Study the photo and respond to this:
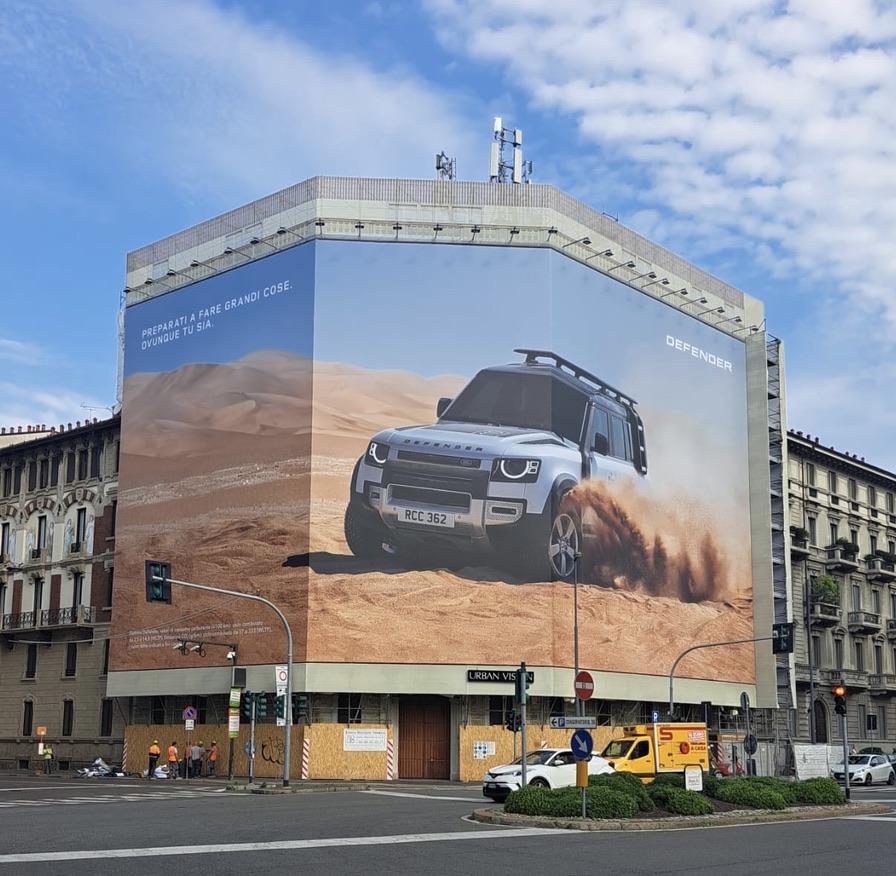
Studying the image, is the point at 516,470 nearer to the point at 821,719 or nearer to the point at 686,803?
the point at 686,803

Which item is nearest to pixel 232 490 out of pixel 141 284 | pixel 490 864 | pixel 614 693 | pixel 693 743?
pixel 141 284

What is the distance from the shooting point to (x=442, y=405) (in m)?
54.8

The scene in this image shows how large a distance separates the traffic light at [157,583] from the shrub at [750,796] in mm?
15935

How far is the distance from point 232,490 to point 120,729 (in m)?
14.1

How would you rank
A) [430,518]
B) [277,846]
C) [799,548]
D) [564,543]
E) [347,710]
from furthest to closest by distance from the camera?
[799,548] < [564,543] < [430,518] < [347,710] < [277,846]

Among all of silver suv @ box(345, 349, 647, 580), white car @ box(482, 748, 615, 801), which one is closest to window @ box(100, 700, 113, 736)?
silver suv @ box(345, 349, 647, 580)

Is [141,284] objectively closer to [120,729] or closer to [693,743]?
[120,729]

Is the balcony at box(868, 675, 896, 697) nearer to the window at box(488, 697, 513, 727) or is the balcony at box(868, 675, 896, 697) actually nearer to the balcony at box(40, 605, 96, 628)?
the window at box(488, 697, 513, 727)

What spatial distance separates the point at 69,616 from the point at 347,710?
739 inches

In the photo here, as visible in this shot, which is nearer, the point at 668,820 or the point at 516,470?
the point at 668,820

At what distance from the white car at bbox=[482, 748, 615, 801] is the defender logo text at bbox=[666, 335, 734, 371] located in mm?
33341

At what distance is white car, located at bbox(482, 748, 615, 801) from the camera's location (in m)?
32.4

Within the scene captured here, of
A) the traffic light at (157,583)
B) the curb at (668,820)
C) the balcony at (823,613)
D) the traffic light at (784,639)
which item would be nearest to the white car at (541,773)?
the curb at (668,820)

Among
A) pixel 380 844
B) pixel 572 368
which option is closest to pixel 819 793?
pixel 380 844
